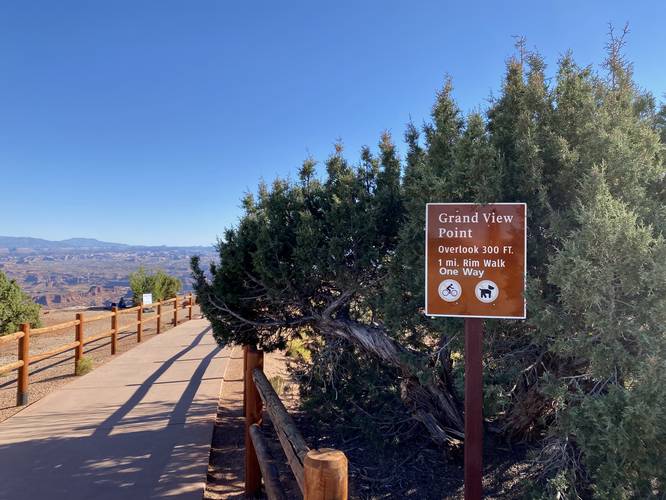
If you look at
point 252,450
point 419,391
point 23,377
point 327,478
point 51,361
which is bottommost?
point 51,361

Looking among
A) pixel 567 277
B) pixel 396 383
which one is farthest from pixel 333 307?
pixel 567 277

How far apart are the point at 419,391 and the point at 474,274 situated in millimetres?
2083

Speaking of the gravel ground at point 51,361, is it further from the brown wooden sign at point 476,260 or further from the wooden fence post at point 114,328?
the brown wooden sign at point 476,260

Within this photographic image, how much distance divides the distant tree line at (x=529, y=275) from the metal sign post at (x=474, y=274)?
24 centimetres

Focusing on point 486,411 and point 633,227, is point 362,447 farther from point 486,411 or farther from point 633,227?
point 633,227

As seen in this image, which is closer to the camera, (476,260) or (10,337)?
(476,260)

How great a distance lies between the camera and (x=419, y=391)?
4.16 m

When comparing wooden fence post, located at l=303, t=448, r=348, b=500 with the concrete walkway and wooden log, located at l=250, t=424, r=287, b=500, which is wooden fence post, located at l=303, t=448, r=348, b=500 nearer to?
wooden log, located at l=250, t=424, r=287, b=500

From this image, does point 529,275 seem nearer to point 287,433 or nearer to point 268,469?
point 287,433

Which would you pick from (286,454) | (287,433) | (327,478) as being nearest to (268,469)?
(287,433)

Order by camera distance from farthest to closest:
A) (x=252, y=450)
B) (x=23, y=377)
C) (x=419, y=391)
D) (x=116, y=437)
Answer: (x=23, y=377)
(x=116, y=437)
(x=419, y=391)
(x=252, y=450)

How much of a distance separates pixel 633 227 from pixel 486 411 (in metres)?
1.78

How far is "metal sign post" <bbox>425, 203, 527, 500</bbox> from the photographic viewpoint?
2379 mm

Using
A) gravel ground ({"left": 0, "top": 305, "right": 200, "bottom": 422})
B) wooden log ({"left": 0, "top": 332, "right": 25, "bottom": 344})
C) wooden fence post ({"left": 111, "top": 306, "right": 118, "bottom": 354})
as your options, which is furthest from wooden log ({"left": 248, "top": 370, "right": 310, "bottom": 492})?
wooden fence post ({"left": 111, "top": 306, "right": 118, "bottom": 354})
